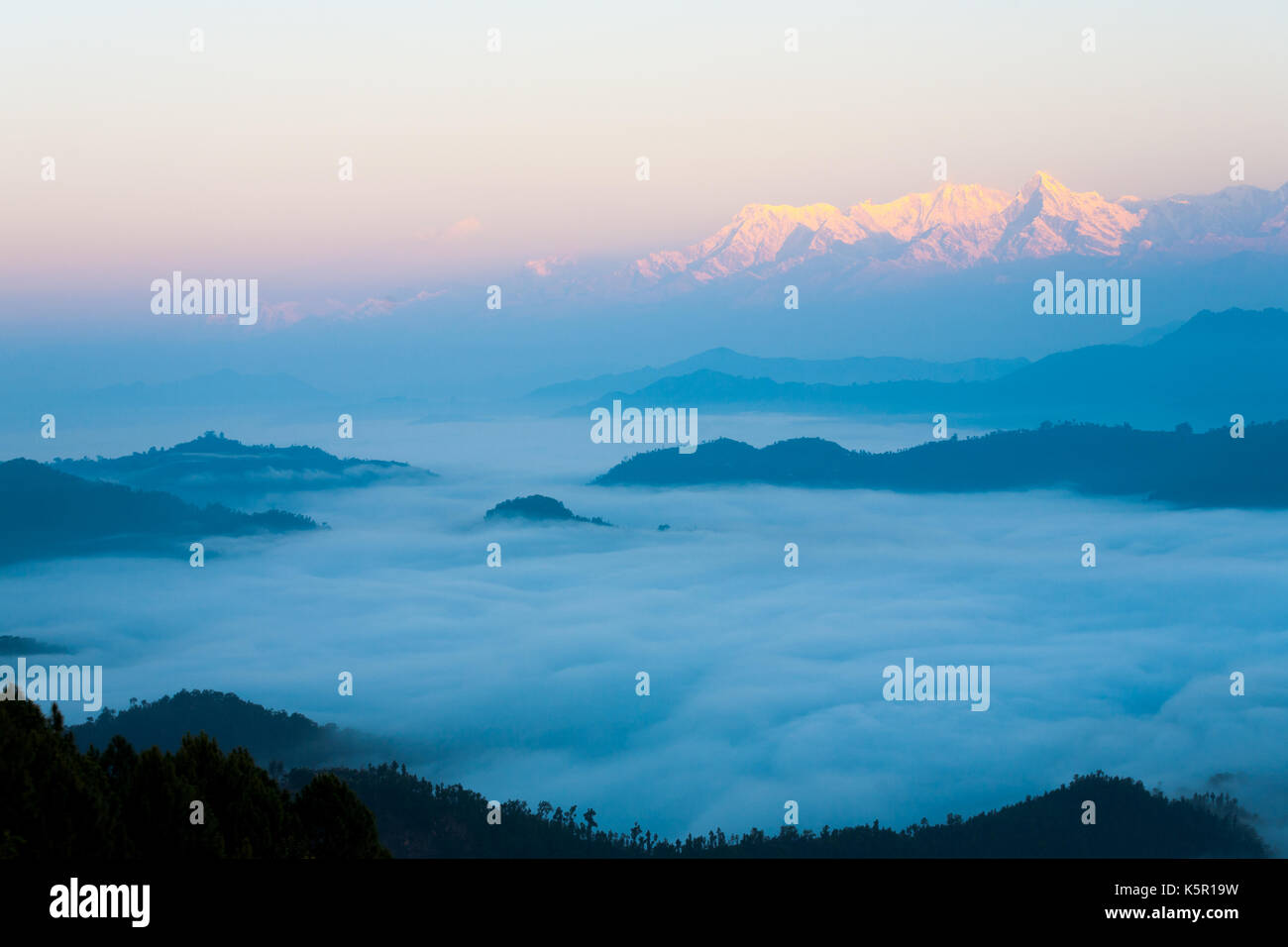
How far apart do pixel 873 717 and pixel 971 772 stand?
32013 mm

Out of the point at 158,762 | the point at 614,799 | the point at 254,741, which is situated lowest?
the point at 614,799

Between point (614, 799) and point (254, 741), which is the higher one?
point (254, 741)

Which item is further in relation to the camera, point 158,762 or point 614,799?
point 614,799

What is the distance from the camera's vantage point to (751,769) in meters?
171

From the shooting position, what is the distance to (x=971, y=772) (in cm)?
16538
